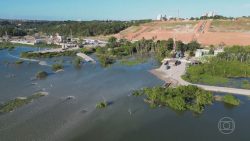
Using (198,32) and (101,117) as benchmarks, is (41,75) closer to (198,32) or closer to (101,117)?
(101,117)

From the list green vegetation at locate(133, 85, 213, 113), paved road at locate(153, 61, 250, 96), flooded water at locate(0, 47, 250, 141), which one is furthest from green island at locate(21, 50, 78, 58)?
green vegetation at locate(133, 85, 213, 113)

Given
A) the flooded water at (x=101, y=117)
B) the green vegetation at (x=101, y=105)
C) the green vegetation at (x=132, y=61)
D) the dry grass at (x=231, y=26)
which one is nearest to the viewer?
the flooded water at (x=101, y=117)

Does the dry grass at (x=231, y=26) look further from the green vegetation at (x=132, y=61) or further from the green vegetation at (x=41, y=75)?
the green vegetation at (x=41, y=75)

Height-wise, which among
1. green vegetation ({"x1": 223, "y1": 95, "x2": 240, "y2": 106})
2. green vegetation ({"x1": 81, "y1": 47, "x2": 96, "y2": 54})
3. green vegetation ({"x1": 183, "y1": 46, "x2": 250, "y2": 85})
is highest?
green vegetation ({"x1": 81, "y1": 47, "x2": 96, "y2": 54})

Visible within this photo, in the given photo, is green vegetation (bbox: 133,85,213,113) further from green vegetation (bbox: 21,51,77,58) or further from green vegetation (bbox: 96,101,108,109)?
green vegetation (bbox: 21,51,77,58)

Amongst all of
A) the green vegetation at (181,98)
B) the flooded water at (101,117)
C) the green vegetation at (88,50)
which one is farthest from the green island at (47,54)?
the green vegetation at (181,98)

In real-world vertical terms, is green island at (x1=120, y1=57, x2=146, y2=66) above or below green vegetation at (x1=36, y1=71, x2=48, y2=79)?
above

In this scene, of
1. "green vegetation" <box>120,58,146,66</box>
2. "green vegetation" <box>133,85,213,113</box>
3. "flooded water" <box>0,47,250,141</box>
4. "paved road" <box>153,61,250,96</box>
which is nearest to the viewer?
"flooded water" <box>0,47,250,141</box>
